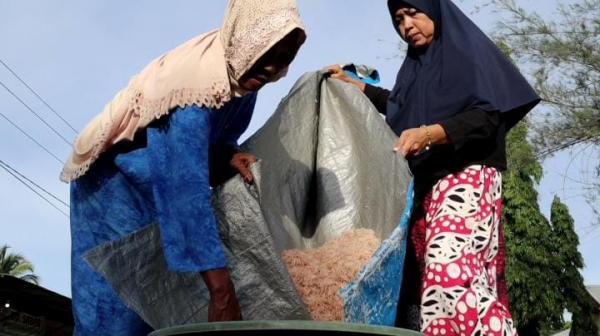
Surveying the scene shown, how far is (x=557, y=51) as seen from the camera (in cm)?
1179

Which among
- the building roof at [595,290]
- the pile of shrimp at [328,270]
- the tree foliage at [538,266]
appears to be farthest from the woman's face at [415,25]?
the building roof at [595,290]

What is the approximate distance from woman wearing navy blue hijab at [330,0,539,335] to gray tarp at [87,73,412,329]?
12cm

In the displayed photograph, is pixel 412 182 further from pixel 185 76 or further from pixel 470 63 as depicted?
pixel 185 76

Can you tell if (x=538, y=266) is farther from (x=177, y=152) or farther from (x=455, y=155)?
(x=177, y=152)

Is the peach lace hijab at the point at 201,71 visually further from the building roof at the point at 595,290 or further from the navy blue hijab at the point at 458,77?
the building roof at the point at 595,290

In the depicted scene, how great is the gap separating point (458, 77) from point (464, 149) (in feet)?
0.76

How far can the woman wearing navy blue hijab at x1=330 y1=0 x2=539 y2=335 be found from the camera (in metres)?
2.62

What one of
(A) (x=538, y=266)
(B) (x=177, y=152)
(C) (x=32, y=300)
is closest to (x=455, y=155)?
(B) (x=177, y=152)

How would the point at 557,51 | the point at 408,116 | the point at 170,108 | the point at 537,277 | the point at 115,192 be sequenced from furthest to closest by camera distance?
the point at 537,277 < the point at 557,51 < the point at 408,116 < the point at 115,192 < the point at 170,108

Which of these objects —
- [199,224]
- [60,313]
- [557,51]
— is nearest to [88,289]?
[199,224]

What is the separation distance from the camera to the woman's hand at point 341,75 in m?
3.34

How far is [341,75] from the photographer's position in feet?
11.0

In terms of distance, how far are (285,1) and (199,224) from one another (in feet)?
2.30

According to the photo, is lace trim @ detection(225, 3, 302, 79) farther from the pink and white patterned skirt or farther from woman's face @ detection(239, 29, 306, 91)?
the pink and white patterned skirt
